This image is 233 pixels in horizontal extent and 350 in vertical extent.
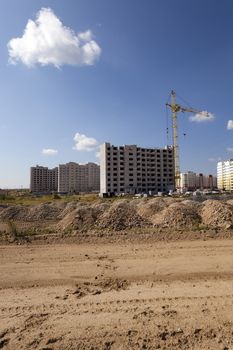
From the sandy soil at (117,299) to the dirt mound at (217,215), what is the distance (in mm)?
6073

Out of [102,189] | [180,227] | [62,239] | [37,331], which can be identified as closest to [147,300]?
[37,331]

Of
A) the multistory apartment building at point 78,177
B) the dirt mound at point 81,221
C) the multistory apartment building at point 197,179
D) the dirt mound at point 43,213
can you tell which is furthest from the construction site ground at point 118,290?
the multistory apartment building at point 197,179

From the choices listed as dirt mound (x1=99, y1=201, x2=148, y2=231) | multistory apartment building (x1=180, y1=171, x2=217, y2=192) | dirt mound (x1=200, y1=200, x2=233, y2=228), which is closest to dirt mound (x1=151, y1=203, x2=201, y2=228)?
dirt mound (x1=200, y1=200, x2=233, y2=228)

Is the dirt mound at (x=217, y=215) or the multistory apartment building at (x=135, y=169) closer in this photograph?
the dirt mound at (x=217, y=215)

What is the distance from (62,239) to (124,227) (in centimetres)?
480

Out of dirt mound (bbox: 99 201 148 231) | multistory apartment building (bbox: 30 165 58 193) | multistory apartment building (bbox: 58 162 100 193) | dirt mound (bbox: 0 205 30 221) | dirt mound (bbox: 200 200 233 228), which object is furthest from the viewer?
multistory apartment building (bbox: 30 165 58 193)

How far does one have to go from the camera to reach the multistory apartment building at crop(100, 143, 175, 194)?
11731 centimetres

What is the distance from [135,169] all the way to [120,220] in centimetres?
10272

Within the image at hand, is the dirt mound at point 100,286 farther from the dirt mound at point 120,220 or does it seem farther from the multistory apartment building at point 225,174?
the multistory apartment building at point 225,174

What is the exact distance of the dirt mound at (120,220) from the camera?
18062mm

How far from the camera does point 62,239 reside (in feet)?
46.1

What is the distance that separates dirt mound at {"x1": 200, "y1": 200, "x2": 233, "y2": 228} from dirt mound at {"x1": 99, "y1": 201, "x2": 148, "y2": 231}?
361 cm

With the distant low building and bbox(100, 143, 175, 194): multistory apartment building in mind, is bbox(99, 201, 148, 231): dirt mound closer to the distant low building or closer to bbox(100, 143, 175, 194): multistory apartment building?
bbox(100, 143, 175, 194): multistory apartment building

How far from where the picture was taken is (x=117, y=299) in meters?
7.02
